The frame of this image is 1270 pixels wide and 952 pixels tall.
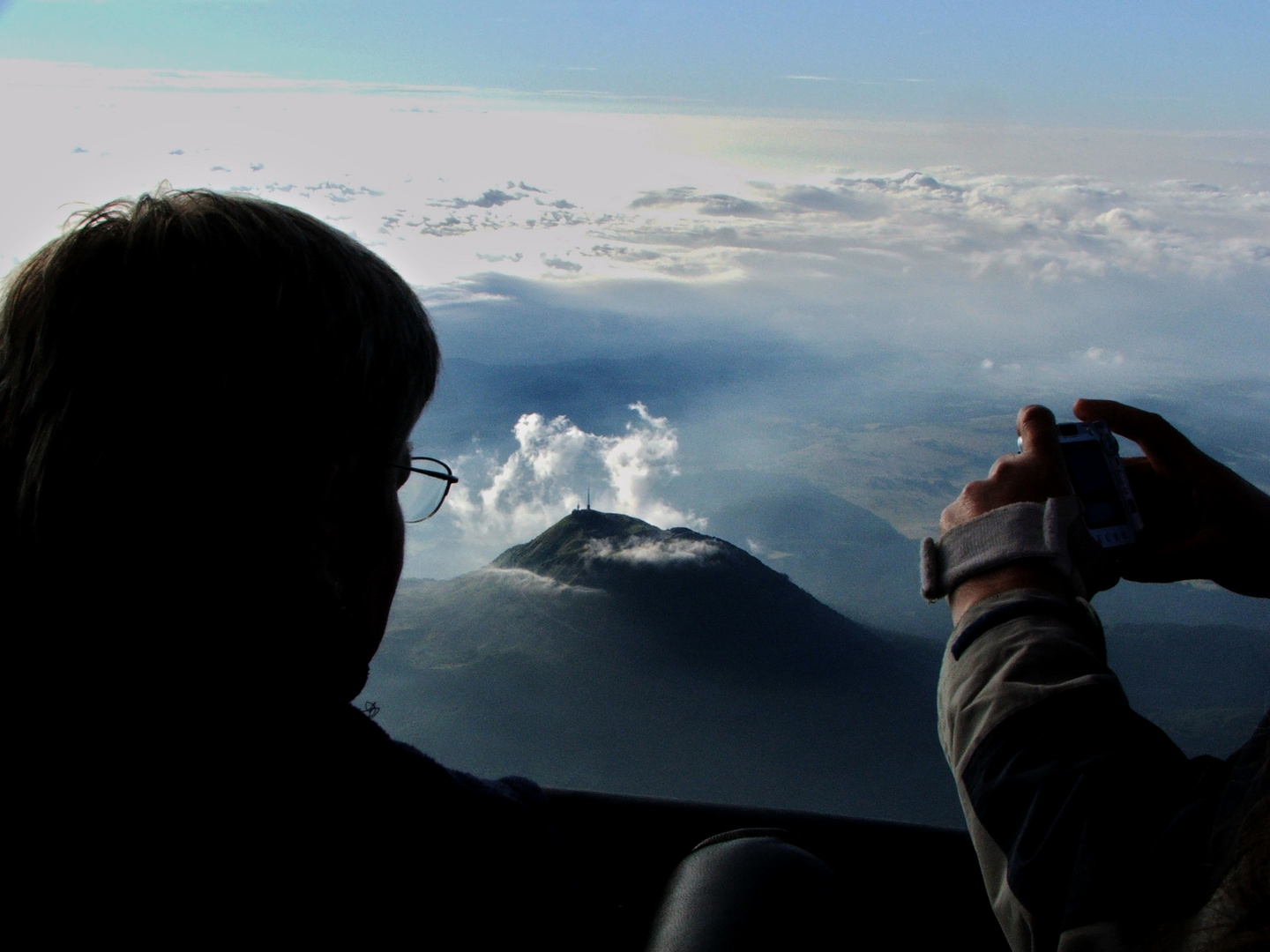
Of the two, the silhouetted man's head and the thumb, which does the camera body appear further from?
the silhouetted man's head

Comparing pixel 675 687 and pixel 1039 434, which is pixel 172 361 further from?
pixel 675 687

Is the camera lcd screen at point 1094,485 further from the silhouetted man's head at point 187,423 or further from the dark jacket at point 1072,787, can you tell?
the silhouetted man's head at point 187,423

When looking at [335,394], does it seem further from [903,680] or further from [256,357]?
[903,680]

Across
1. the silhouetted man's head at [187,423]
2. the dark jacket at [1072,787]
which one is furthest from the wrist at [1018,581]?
the silhouetted man's head at [187,423]

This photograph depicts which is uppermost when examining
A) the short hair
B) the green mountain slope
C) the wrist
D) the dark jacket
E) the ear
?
the short hair

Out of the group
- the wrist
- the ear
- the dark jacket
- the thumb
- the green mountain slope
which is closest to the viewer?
the dark jacket

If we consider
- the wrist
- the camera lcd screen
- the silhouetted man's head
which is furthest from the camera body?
the silhouetted man's head

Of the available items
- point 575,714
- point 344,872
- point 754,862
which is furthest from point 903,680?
point 344,872

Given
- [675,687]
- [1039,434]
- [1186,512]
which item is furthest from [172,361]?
[675,687]
